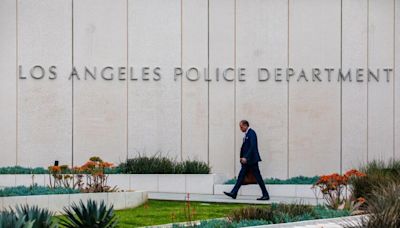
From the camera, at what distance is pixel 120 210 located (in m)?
18.6

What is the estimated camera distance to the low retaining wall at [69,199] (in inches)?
681

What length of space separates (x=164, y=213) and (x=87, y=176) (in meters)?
2.76

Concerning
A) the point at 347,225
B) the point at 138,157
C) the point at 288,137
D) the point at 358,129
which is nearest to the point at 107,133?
the point at 138,157

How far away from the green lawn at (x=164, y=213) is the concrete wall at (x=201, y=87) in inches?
222

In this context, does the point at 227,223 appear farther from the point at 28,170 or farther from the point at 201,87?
the point at 201,87

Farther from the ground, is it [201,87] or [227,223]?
[201,87]

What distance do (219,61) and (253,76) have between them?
3.33 ft

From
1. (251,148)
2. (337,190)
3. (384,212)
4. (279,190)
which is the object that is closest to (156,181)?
(251,148)

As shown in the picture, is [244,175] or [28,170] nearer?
[244,175]

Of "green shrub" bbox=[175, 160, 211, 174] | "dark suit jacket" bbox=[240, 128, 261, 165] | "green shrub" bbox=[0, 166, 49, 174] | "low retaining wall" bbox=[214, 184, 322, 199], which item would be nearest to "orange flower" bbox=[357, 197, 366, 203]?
"dark suit jacket" bbox=[240, 128, 261, 165]

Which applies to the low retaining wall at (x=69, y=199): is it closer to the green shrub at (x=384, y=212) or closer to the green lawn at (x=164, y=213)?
the green lawn at (x=164, y=213)

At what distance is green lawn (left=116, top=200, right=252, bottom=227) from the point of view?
53.3 feet

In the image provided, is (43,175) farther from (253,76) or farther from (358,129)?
(358,129)

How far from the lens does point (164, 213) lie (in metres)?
17.8
